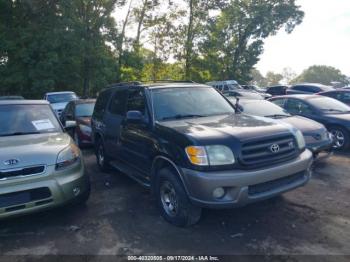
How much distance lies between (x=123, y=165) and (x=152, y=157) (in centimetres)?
136

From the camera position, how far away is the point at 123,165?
5.64m

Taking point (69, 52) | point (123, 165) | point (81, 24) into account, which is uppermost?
Result: point (81, 24)

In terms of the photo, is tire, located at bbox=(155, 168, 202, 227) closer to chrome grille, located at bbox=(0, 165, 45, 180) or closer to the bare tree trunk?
chrome grille, located at bbox=(0, 165, 45, 180)

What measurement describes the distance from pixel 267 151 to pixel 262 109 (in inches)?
165

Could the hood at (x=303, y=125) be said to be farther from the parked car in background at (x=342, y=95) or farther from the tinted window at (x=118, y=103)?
the parked car in background at (x=342, y=95)

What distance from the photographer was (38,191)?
12.8 ft

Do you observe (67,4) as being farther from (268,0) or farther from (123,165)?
(268,0)

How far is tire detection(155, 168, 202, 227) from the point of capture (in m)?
3.90

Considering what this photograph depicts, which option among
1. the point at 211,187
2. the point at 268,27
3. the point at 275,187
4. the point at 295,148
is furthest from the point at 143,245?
the point at 268,27

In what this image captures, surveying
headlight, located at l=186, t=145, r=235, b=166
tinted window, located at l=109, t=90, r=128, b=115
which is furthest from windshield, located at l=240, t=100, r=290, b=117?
headlight, located at l=186, t=145, r=235, b=166

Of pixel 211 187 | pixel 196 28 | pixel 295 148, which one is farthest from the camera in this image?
pixel 196 28

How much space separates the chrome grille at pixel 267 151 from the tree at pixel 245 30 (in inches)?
1110

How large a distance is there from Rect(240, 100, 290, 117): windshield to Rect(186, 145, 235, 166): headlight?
4116 mm

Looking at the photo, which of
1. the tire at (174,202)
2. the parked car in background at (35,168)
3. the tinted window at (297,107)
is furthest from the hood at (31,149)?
the tinted window at (297,107)
